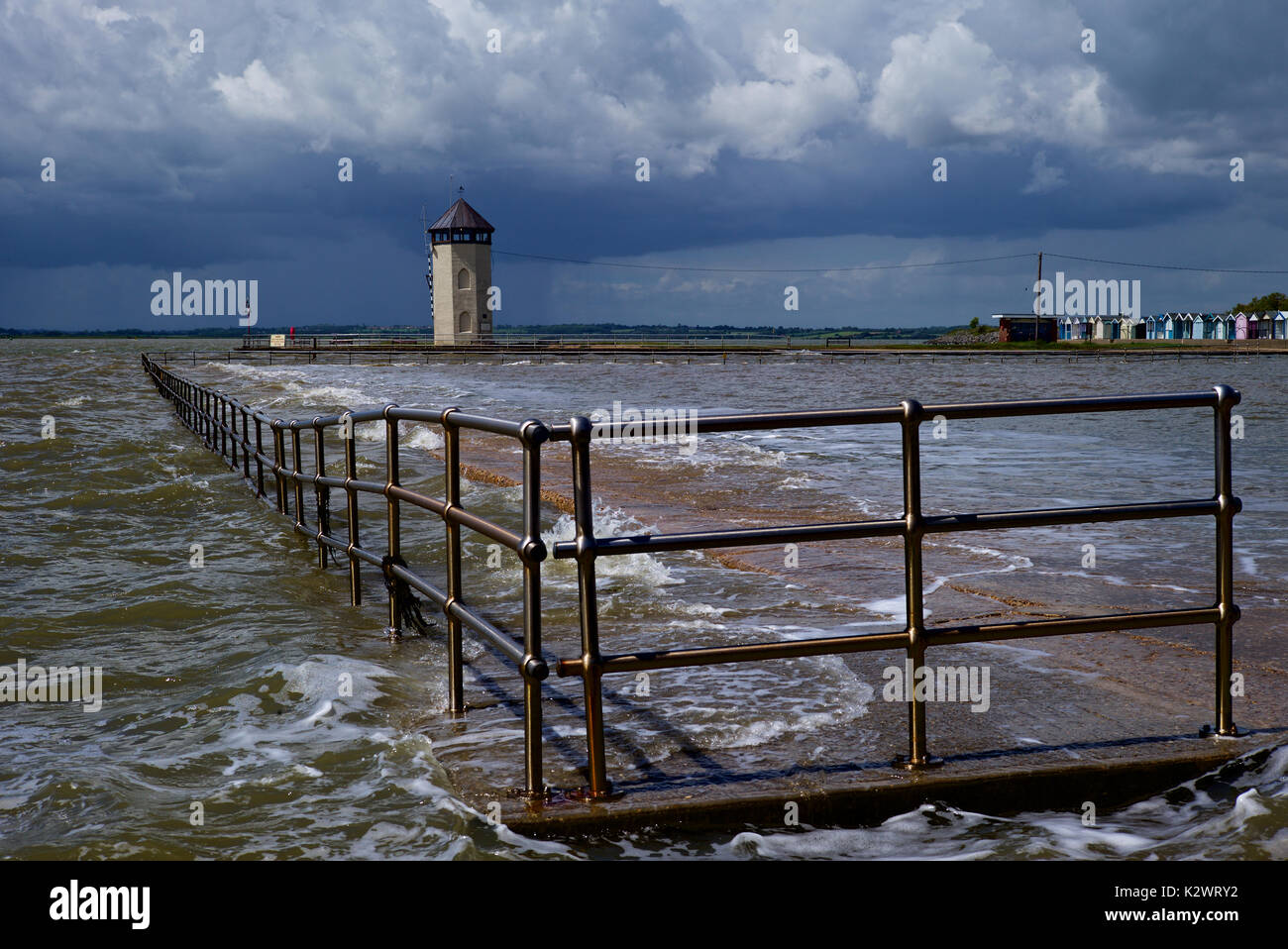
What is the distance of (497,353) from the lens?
78875 mm

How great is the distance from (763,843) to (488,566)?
14.8 feet

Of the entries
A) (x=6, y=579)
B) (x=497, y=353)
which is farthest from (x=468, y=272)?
(x=6, y=579)

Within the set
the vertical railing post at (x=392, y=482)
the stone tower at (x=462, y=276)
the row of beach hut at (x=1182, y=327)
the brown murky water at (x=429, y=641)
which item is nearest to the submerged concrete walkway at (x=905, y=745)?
the brown murky water at (x=429, y=641)

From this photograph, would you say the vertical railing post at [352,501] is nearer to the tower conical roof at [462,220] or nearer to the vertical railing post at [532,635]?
the vertical railing post at [532,635]

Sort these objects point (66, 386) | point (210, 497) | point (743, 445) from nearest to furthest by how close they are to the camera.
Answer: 1. point (210, 497)
2. point (743, 445)
3. point (66, 386)

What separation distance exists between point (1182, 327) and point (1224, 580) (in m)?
129

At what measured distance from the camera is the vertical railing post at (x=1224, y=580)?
3602mm

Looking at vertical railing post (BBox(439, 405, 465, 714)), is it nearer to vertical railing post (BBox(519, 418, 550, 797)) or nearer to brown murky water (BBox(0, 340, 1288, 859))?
brown murky water (BBox(0, 340, 1288, 859))

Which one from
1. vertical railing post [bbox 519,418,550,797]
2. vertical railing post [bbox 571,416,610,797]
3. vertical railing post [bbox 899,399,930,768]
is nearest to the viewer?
vertical railing post [bbox 571,416,610,797]

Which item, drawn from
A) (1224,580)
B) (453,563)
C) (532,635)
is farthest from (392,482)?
(1224,580)

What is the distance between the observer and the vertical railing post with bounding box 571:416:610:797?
312cm

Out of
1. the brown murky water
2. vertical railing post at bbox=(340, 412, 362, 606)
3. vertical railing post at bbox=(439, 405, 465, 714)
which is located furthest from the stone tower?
vertical railing post at bbox=(439, 405, 465, 714)

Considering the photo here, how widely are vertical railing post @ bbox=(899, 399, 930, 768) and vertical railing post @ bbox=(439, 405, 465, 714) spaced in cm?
157
